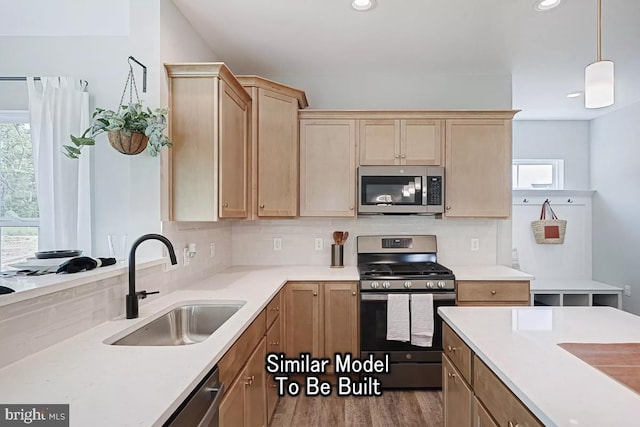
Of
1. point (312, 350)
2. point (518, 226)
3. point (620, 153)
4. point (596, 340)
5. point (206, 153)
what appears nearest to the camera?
point (596, 340)

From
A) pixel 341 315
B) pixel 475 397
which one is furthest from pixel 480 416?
pixel 341 315

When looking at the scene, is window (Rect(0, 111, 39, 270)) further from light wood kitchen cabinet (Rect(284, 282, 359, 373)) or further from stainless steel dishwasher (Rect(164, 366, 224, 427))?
stainless steel dishwasher (Rect(164, 366, 224, 427))

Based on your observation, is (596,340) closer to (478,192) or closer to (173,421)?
(173,421)

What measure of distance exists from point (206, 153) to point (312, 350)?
5.73 feet

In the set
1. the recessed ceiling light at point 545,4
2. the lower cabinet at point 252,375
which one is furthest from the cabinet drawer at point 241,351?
the recessed ceiling light at point 545,4

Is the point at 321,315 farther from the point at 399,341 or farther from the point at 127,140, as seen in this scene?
the point at 127,140

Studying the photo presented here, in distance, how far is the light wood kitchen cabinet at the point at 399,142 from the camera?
3297 millimetres

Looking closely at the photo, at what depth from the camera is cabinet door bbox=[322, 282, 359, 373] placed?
2986 mm

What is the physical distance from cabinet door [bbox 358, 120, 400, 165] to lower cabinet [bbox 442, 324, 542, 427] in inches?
69.4

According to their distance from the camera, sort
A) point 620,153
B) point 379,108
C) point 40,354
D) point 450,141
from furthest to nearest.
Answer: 1. point 620,153
2. point 379,108
3. point 450,141
4. point 40,354

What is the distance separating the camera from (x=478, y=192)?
10.8 ft

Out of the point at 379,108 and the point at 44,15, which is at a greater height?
the point at 44,15

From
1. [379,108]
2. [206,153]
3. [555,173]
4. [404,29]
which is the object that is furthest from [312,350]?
[555,173]

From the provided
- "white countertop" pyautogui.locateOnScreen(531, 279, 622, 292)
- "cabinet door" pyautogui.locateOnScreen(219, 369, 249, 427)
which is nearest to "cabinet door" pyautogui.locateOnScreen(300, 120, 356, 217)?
"cabinet door" pyautogui.locateOnScreen(219, 369, 249, 427)
